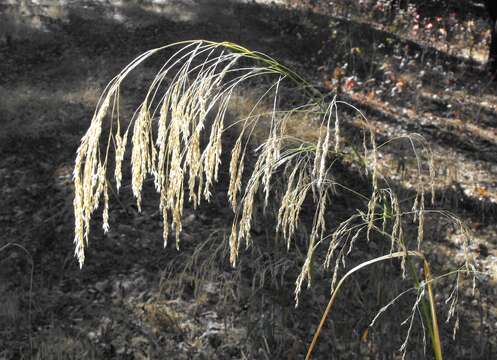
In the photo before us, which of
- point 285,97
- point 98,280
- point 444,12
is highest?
point 444,12

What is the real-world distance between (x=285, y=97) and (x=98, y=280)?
14.8 feet

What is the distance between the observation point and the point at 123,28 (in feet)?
37.1

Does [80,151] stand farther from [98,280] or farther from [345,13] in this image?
[345,13]

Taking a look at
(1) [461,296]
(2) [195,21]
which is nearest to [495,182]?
(1) [461,296]

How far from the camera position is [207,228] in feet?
17.9

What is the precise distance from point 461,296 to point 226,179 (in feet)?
9.21

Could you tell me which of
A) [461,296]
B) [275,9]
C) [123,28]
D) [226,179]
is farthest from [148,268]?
[275,9]

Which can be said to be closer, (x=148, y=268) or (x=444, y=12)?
(x=148, y=268)

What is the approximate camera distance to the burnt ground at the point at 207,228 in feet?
13.3

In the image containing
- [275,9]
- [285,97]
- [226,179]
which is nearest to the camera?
[226,179]

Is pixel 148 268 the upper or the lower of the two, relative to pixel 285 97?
lower

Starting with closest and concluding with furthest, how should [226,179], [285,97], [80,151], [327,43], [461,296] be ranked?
1. [80,151]
2. [461,296]
3. [226,179]
4. [285,97]
5. [327,43]

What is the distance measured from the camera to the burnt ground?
159 inches

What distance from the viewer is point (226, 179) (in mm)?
6363
